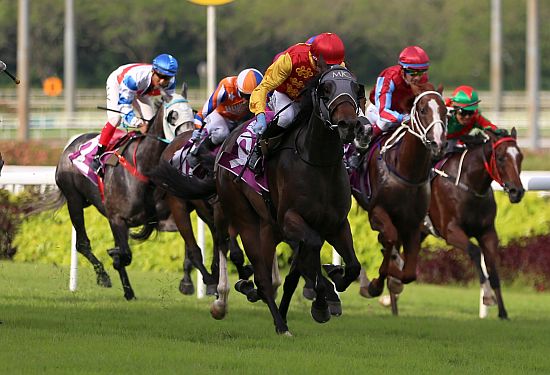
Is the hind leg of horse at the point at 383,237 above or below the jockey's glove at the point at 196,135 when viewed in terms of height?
below

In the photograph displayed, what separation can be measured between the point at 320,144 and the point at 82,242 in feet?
12.7

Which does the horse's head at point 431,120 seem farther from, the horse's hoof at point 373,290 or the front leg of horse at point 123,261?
the front leg of horse at point 123,261

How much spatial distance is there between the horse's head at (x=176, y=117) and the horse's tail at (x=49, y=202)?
6.04ft

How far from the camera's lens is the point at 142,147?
31.3 feet

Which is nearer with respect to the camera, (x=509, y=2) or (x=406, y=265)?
(x=406, y=265)

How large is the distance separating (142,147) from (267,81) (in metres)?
2.50

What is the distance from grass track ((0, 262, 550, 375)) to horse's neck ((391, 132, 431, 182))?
92 cm

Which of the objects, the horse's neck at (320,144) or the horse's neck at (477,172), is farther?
the horse's neck at (477,172)

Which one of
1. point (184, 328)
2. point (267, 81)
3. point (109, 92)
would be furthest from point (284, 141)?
point (109, 92)

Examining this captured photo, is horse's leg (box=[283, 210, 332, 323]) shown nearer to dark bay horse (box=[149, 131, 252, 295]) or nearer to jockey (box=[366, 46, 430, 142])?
dark bay horse (box=[149, 131, 252, 295])

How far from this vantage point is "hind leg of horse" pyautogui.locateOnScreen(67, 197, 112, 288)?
10086 mm

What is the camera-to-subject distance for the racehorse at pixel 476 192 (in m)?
9.55

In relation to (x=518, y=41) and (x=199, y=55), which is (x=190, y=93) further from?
(x=518, y=41)

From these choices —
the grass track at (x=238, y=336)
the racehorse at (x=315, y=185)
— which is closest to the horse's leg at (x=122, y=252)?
the grass track at (x=238, y=336)
